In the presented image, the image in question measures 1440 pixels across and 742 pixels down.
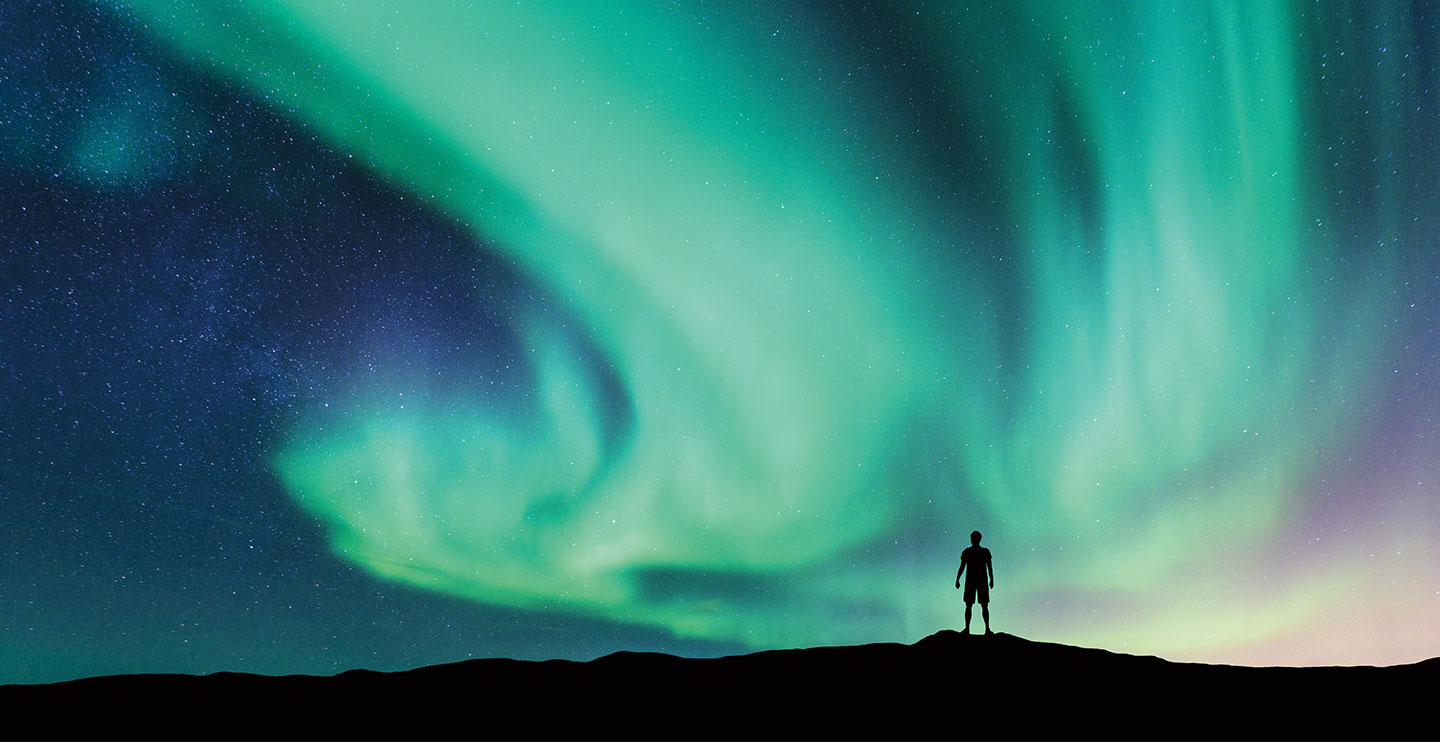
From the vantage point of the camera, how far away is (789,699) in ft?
48.3

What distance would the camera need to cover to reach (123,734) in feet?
50.4

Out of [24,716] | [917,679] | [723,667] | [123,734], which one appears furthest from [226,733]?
[917,679]

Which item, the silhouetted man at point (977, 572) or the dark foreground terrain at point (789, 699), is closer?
the dark foreground terrain at point (789, 699)

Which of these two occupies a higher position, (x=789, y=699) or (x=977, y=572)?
(x=977, y=572)

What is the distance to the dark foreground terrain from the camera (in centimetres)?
1292

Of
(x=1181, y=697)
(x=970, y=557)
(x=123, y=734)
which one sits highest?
(x=970, y=557)

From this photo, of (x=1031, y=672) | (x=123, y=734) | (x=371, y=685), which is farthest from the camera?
(x=371, y=685)

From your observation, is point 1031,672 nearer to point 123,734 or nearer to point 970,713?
point 970,713

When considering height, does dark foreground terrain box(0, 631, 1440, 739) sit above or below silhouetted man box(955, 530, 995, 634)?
below

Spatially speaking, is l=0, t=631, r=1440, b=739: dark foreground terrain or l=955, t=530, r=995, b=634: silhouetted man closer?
l=0, t=631, r=1440, b=739: dark foreground terrain

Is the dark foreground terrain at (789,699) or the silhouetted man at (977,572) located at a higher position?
the silhouetted man at (977,572)

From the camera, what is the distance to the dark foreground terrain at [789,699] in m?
12.9

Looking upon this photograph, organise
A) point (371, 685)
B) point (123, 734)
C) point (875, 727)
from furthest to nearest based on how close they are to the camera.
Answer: point (371, 685), point (123, 734), point (875, 727)

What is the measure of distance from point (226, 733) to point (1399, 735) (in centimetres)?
2233
